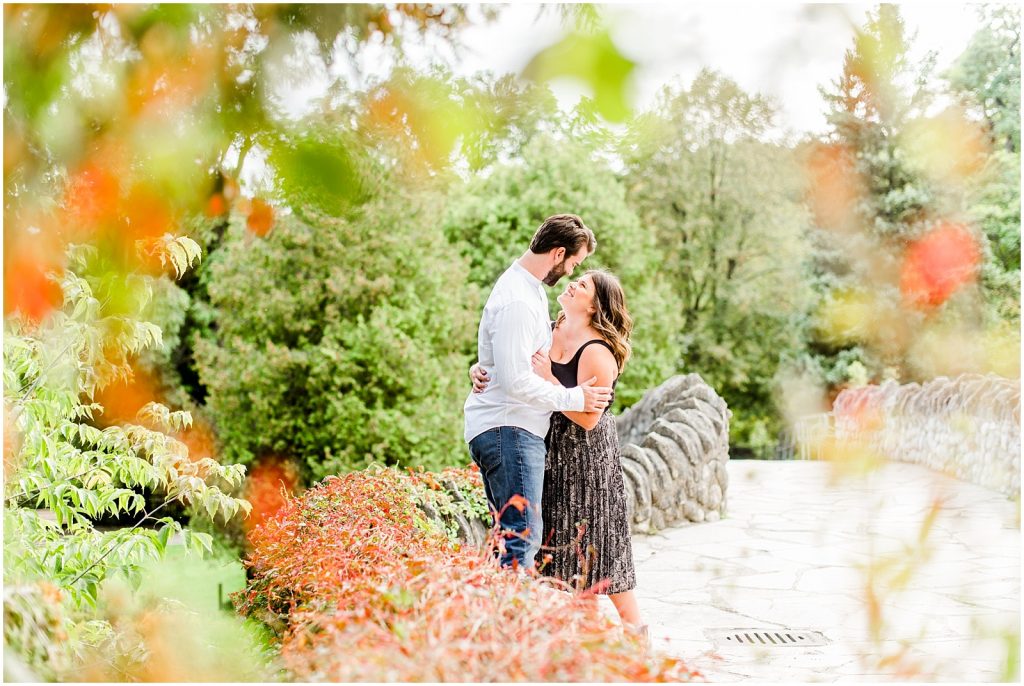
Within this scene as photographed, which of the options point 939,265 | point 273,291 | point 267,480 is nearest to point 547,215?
point 273,291

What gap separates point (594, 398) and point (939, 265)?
51.2ft

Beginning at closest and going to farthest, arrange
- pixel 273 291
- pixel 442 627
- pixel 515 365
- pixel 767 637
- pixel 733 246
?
pixel 442 627, pixel 515 365, pixel 767 637, pixel 273 291, pixel 733 246

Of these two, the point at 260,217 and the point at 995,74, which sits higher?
the point at 995,74

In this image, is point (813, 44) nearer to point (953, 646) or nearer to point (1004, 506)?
point (953, 646)

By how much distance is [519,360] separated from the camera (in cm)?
315

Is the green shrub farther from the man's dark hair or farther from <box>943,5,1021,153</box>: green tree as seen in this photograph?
<box>943,5,1021,153</box>: green tree

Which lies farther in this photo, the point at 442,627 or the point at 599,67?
the point at 442,627

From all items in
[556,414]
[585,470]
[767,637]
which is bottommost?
[767,637]

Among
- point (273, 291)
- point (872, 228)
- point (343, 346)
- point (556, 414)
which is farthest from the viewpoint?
point (872, 228)

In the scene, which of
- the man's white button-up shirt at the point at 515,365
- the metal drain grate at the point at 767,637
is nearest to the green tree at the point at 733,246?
the metal drain grate at the point at 767,637

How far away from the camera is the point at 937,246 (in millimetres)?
16734

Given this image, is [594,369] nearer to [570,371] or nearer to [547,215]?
[570,371]

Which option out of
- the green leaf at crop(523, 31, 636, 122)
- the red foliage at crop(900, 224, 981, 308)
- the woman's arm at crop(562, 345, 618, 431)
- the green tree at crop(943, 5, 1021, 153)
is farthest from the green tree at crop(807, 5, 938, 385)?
the green leaf at crop(523, 31, 636, 122)

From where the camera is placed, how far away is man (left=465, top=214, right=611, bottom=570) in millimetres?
3162
